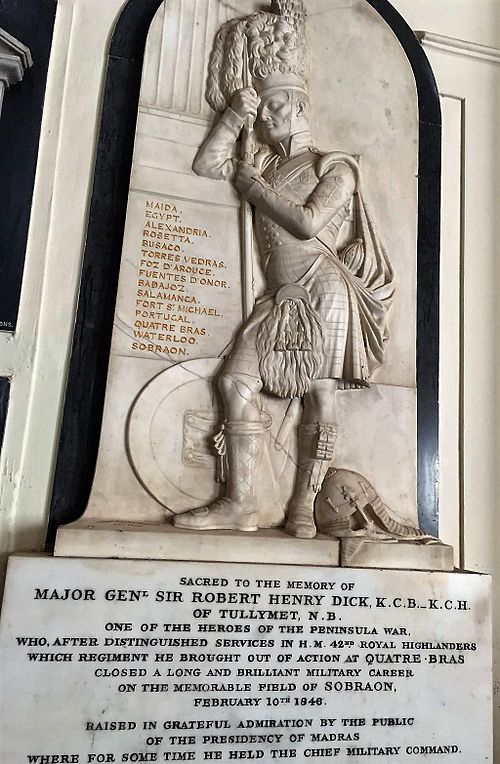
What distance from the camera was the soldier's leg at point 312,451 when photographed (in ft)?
8.28

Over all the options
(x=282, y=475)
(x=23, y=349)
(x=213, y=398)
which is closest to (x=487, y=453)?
(x=282, y=475)

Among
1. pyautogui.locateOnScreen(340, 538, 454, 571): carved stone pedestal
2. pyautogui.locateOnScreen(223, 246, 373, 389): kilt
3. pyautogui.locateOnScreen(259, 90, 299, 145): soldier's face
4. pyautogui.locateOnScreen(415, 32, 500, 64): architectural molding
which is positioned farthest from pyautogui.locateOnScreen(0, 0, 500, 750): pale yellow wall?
pyautogui.locateOnScreen(259, 90, 299, 145): soldier's face

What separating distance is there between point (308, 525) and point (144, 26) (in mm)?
2357

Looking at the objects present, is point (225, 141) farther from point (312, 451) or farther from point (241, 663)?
point (241, 663)

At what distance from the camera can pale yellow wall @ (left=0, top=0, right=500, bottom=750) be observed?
263 cm

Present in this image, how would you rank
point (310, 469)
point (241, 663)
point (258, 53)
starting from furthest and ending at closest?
point (258, 53)
point (310, 469)
point (241, 663)

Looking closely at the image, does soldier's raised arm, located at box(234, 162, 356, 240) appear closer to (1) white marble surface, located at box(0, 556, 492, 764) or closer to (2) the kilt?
(2) the kilt

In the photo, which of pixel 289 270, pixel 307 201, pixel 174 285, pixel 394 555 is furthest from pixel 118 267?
pixel 394 555

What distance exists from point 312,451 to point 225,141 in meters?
1.38

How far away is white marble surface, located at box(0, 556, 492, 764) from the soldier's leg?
229 millimetres

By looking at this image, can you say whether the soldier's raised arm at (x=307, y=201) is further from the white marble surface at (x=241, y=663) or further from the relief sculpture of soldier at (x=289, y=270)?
the white marble surface at (x=241, y=663)

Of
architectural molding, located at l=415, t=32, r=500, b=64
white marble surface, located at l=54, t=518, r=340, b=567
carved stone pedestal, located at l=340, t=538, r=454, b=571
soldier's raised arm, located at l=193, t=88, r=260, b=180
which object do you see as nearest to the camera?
white marble surface, located at l=54, t=518, r=340, b=567

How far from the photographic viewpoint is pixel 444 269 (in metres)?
3.27

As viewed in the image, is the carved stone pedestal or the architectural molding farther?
the architectural molding
